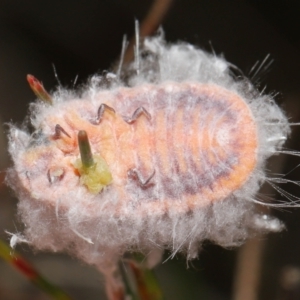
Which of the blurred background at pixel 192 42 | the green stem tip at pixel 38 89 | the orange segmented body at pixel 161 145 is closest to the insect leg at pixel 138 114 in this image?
the orange segmented body at pixel 161 145

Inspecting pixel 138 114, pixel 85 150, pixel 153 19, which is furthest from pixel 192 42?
pixel 85 150

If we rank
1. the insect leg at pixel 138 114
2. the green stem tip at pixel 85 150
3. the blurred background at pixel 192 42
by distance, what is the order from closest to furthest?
the green stem tip at pixel 85 150 → the insect leg at pixel 138 114 → the blurred background at pixel 192 42

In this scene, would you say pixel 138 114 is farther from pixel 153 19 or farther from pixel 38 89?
Result: pixel 153 19

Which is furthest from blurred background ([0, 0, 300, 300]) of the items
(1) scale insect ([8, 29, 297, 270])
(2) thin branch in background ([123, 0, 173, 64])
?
(1) scale insect ([8, 29, 297, 270])

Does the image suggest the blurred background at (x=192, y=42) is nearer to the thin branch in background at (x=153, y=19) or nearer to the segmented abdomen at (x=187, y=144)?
the thin branch in background at (x=153, y=19)

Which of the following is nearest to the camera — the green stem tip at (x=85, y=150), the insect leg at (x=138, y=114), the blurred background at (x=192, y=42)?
the green stem tip at (x=85, y=150)

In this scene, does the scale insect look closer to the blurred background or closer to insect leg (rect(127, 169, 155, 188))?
insect leg (rect(127, 169, 155, 188))
